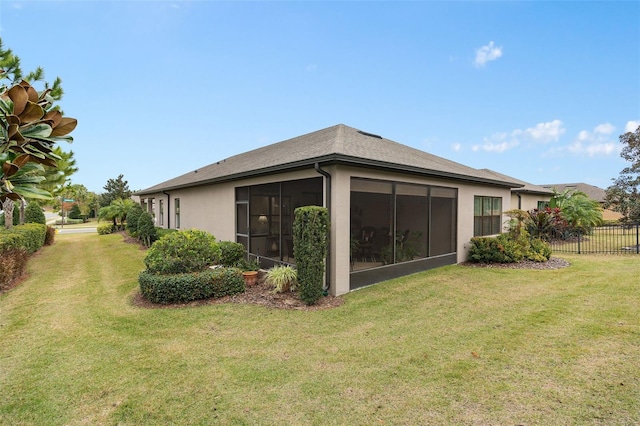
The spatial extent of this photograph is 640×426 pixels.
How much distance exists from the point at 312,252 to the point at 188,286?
8.53ft

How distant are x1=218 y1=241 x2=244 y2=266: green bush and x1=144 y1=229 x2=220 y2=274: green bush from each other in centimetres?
102

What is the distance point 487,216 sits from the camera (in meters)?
11.8

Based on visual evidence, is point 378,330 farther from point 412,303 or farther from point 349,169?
point 349,169

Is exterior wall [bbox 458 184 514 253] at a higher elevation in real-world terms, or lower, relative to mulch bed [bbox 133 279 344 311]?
higher

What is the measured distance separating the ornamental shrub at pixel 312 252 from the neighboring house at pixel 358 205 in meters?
0.49

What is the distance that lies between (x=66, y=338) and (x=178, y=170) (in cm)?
2143

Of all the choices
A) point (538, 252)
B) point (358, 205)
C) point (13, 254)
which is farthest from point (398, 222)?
point (13, 254)

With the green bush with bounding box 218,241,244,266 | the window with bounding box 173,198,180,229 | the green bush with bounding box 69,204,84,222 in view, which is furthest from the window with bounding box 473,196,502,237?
the green bush with bounding box 69,204,84,222

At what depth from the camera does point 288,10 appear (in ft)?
35.1

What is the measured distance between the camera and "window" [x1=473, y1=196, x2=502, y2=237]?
11.2m

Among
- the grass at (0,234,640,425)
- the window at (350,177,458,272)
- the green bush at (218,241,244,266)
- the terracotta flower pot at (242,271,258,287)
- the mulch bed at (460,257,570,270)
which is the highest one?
the window at (350,177,458,272)

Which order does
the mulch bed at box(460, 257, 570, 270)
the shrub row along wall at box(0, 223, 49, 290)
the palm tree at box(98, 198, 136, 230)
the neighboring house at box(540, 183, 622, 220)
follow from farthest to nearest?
the neighboring house at box(540, 183, 622, 220) < the palm tree at box(98, 198, 136, 230) < the mulch bed at box(460, 257, 570, 270) < the shrub row along wall at box(0, 223, 49, 290)

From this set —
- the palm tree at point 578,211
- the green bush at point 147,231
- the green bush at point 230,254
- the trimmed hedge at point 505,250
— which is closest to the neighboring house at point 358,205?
the trimmed hedge at point 505,250

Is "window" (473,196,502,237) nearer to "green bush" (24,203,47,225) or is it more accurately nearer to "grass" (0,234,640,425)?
"grass" (0,234,640,425)
